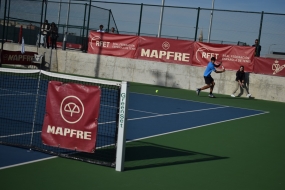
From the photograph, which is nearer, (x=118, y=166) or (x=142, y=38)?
(x=118, y=166)

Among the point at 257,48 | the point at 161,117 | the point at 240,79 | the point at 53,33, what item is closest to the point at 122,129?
the point at 161,117

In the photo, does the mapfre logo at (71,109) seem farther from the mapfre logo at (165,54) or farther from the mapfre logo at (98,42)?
the mapfre logo at (98,42)

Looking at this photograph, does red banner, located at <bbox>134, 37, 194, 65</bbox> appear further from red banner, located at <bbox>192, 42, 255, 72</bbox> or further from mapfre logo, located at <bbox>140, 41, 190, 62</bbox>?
red banner, located at <bbox>192, 42, 255, 72</bbox>

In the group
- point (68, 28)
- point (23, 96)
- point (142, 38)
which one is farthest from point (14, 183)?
point (68, 28)

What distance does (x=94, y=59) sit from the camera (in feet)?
86.3

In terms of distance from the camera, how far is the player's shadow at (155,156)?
788 cm

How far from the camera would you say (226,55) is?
2323cm

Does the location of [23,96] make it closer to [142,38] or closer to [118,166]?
[118,166]

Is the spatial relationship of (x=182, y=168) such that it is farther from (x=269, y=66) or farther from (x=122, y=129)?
(x=269, y=66)

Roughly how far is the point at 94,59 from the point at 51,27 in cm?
344

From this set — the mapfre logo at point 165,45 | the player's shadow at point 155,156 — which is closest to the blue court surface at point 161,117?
the player's shadow at point 155,156

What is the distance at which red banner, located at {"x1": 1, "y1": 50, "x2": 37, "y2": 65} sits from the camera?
2256cm

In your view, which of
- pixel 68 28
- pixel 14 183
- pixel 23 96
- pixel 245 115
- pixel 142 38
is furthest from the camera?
pixel 68 28

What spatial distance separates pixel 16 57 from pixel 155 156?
16.8 m
